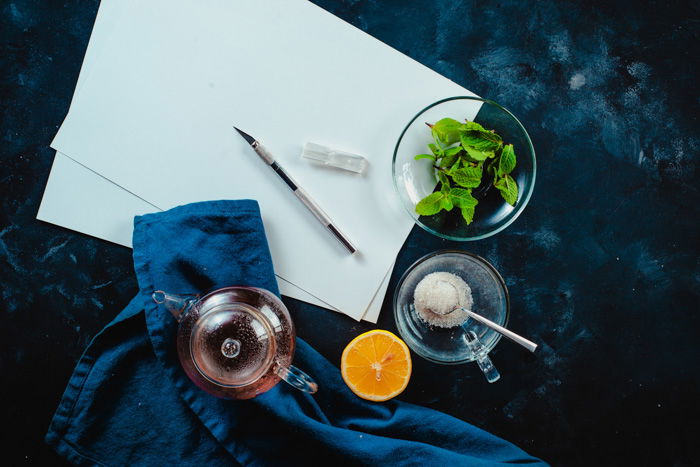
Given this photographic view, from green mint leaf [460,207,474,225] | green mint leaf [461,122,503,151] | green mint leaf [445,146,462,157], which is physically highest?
green mint leaf [461,122,503,151]

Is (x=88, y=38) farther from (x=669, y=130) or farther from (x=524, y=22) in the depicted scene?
(x=669, y=130)

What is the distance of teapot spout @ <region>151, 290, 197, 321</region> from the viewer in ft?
2.67

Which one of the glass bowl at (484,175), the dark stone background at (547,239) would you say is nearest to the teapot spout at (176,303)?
the dark stone background at (547,239)

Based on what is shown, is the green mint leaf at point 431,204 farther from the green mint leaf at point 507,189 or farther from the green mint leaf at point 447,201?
the green mint leaf at point 507,189

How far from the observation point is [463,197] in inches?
34.1

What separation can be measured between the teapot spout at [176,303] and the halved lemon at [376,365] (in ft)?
0.92

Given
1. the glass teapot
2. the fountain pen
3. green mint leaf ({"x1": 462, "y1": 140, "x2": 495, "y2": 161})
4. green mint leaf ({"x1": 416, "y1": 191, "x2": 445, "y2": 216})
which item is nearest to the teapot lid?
the glass teapot

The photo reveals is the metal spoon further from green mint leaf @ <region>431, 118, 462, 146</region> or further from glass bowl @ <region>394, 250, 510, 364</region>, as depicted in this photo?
green mint leaf @ <region>431, 118, 462, 146</region>

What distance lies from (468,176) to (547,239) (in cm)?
22

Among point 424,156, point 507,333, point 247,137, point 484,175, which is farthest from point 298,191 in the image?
point 507,333

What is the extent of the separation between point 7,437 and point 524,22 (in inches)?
49.4

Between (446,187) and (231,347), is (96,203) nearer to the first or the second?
(231,347)

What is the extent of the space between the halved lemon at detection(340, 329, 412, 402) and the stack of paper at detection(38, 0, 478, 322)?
65 millimetres

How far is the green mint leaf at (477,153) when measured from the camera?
840 millimetres
